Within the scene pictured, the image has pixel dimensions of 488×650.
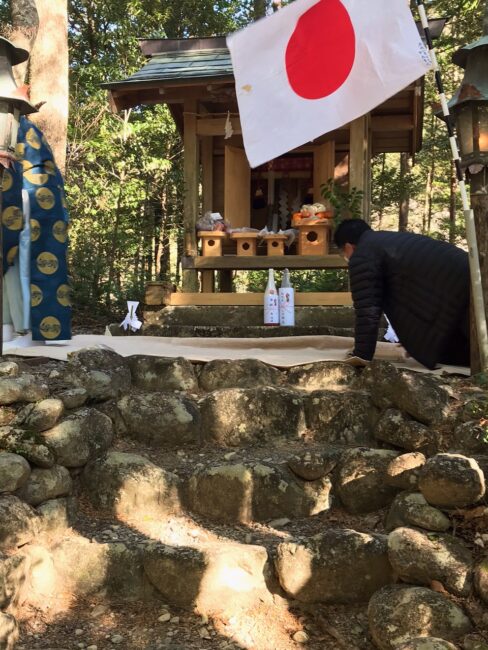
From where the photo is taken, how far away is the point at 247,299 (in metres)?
5.50

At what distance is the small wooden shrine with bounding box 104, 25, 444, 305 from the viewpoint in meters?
5.73

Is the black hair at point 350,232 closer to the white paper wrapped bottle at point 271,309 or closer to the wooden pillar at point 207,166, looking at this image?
the white paper wrapped bottle at point 271,309

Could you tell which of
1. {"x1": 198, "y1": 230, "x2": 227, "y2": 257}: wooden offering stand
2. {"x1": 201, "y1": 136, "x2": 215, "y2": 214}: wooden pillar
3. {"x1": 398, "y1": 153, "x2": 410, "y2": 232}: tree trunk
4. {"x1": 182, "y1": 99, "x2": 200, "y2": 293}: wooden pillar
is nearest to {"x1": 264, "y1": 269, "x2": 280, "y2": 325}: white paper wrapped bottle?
{"x1": 198, "y1": 230, "x2": 227, "y2": 257}: wooden offering stand

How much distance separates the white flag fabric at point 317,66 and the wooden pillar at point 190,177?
266 centimetres

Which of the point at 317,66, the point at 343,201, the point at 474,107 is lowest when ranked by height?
the point at 343,201

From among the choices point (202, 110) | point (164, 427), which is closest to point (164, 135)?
point (202, 110)

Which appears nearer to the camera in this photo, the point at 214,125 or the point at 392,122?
the point at 214,125

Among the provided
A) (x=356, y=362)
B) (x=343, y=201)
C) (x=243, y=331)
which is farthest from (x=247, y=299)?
(x=356, y=362)

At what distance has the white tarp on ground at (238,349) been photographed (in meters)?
3.65

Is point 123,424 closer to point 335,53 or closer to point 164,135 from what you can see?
point 335,53

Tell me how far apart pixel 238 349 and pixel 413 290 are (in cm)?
143

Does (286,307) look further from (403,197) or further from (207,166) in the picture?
(403,197)

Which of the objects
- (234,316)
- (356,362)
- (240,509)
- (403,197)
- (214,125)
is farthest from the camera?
(403,197)

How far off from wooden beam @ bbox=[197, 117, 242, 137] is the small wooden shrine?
11mm
